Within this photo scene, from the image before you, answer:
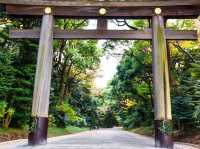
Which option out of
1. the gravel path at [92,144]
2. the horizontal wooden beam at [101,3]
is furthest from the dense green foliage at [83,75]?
the horizontal wooden beam at [101,3]

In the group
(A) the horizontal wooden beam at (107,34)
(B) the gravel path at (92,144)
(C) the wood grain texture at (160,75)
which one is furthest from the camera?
(A) the horizontal wooden beam at (107,34)

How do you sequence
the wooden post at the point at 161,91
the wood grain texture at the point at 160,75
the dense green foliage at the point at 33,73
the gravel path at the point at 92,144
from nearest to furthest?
1. the gravel path at the point at 92,144
2. the wooden post at the point at 161,91
3. the wood grain texture at the point at 160,75
4. the dense green foliage at the point at 33,73

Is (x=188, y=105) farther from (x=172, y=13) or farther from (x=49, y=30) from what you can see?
(x=49, y=30)

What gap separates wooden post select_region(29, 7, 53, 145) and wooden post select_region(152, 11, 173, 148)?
431 centimetres

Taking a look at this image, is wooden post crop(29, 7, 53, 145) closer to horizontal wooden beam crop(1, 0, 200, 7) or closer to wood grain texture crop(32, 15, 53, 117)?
wood grain texture crop(32, 15, 53, 117)

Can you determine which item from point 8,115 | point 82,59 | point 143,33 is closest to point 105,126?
point 82,59

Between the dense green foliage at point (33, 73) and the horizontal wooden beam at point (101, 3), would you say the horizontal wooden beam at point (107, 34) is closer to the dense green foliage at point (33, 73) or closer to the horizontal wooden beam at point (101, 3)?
the horizontal wooden beam at point (101, 3)

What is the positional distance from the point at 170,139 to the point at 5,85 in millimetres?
9843

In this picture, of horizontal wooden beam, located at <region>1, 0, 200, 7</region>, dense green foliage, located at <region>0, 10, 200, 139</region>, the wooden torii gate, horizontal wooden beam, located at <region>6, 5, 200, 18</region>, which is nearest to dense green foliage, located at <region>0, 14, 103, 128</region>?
dense green foliage, located at <region>0, 10, 200, 139</region>

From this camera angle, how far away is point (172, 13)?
1473 cm

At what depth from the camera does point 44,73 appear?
13922 mm

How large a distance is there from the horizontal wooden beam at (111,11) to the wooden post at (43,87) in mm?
548

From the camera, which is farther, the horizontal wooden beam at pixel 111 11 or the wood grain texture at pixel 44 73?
the horizontal wooden beam at pixel 111 11

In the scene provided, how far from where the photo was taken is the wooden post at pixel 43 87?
44.1 ft
